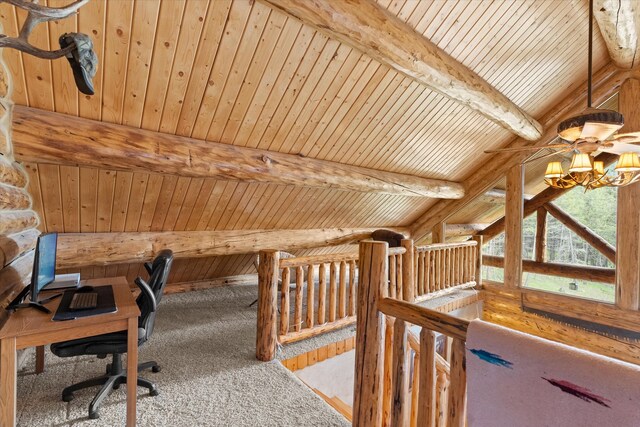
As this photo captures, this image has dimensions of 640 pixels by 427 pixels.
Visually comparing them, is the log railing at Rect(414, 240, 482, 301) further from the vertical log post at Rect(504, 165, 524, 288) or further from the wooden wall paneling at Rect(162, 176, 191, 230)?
the wooden wall paneling at Rect(162, 176, 191, 230)

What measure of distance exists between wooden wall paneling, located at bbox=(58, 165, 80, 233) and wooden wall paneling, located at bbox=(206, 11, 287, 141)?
3.90ft

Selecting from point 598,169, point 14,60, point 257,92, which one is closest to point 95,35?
point 14,60

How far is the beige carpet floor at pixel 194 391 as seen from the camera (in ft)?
6.07

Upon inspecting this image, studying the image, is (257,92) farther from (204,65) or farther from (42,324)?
(42,324)

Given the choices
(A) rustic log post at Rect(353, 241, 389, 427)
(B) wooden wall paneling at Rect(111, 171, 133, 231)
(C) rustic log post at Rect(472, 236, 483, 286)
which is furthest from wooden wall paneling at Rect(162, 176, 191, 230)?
(C) rustic log post at Rect(472, 236, 483, 286)

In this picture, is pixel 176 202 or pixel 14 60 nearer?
pixel 14 60

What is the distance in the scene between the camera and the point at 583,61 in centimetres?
404

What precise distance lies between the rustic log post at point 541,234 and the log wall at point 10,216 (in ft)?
25.5

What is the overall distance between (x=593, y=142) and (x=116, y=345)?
377 cm

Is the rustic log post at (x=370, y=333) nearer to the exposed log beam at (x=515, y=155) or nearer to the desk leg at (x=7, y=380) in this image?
the desk leg at (x=7, y=380)

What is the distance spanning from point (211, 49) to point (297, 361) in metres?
2.59

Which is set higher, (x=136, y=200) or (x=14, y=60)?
(x=14, y=60)

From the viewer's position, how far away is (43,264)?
1834mm

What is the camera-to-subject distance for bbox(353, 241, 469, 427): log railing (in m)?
1.18
